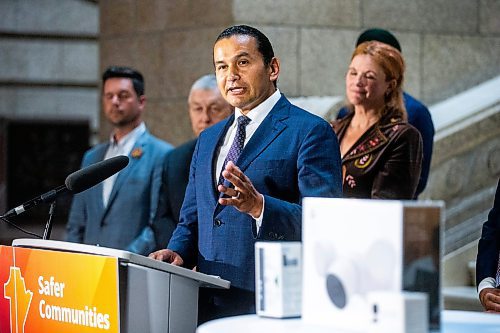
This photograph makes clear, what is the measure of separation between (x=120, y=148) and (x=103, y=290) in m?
3.09

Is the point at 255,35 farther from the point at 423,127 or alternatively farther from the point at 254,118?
the point at 423,127

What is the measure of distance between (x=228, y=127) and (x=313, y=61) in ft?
14.0

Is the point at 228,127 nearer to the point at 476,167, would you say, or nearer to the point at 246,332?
the point at 246,332

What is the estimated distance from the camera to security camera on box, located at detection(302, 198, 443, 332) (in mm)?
2992

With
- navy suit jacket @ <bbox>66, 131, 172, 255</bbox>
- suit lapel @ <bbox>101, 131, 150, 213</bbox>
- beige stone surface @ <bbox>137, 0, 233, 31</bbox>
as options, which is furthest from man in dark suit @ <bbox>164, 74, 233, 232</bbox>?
beige stone surface @ <bbox>137, 0, 233, 31</bbox>

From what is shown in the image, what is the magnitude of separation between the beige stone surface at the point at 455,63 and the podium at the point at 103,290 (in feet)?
17.8

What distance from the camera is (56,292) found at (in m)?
4.13

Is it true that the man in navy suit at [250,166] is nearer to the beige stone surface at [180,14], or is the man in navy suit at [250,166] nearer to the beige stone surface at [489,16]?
the beige stone surface at [180,14]

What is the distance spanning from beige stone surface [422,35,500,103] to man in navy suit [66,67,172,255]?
9.83ft

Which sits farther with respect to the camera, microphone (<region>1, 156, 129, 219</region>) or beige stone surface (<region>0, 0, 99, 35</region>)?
beige stone surface (<region>0, 0, 99, 35</region>)

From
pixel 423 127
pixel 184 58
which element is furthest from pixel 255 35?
pixel 184 58

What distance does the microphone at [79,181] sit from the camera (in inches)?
166

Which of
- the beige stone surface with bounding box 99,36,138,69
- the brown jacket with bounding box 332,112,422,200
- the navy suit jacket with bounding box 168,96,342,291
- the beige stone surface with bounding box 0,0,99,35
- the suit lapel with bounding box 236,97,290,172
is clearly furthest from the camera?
the beige stone surface with bounding box 0,0,99,35

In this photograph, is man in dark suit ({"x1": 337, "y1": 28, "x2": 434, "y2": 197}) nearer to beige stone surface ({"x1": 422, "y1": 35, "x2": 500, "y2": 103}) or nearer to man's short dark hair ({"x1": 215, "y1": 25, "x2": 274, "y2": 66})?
man's short dark hair ({"x1": 215, "y1": 25, "x2": 274, "y2": 66})
